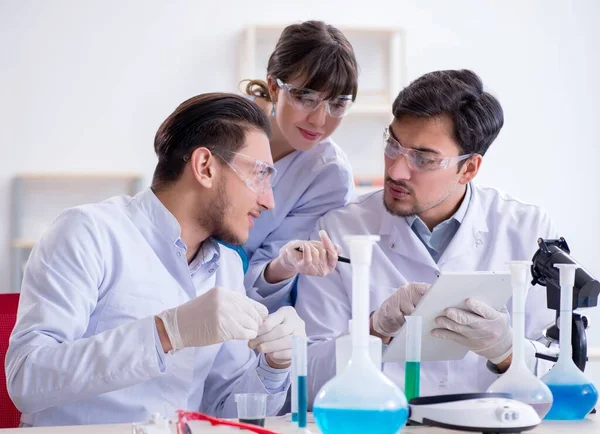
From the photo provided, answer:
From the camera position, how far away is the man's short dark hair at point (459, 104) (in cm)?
233

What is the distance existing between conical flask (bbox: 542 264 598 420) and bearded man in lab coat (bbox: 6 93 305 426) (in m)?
0.54

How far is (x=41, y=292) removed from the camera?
5.59 feet

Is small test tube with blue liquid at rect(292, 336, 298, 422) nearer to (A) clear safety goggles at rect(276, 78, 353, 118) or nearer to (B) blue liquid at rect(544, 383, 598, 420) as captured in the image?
(B) blue liquid at rect(544, 383, 598, 420)

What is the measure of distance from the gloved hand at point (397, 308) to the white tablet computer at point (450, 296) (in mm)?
101

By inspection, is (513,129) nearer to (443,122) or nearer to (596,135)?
(596,135)

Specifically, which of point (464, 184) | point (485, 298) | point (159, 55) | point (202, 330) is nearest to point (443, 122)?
point (464, 184)

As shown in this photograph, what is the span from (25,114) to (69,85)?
27 centimetres

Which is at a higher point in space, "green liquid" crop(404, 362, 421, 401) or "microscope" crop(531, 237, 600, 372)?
"microscope" crop(531, 237, 600, 372)

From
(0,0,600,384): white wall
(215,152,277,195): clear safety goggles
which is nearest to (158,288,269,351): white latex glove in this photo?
(215,152,277,195): clear safety goggles

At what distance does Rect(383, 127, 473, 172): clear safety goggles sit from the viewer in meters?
2.29

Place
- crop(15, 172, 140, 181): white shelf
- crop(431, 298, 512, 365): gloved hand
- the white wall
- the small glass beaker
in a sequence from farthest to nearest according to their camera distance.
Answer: the white wall < crop(15, 172, 140, 181): white shelf < crop(431, 298, 512, 365): gloved hand < the small glass beaker

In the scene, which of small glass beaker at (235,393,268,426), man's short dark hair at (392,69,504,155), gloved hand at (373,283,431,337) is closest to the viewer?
small glass beaker at (235,393,268,426)

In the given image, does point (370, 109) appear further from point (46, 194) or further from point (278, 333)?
point (278, 333)

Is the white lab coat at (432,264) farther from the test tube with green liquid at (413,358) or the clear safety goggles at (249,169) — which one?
the test tube with green liquid at (413,358)
